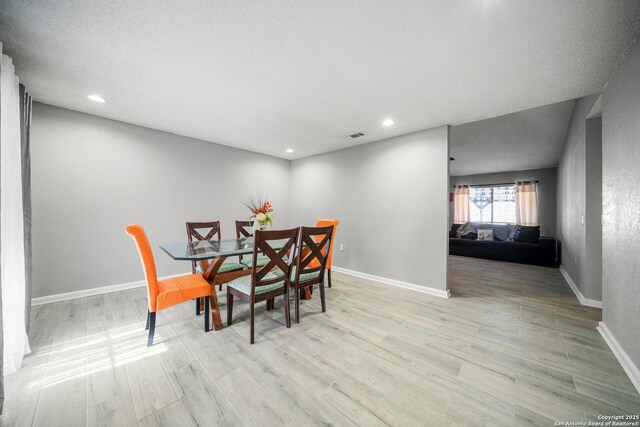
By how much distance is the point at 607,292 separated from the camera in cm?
203

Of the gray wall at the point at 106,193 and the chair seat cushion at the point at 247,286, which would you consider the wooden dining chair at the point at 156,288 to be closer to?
Result: the chair seat cushion at the point at 247,286

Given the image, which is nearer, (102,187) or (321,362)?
(321,362)

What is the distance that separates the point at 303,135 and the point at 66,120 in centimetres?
312

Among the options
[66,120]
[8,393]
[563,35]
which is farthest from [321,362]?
[66,120]

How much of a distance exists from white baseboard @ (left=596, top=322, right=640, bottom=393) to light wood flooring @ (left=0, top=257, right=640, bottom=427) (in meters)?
0.05

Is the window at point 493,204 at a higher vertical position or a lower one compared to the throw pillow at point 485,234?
higher

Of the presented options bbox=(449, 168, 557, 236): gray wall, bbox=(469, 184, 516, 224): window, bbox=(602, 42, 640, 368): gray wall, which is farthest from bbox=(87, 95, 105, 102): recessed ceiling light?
bbox=(449, 168, 557, 236): gray wall

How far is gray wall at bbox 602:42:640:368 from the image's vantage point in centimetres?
157

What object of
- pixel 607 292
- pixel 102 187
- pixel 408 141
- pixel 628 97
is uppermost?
pixel 408 141

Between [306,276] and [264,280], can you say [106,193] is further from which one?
[306,276]

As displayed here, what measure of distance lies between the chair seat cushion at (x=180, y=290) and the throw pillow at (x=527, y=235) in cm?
734

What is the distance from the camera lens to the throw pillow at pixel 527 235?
5727 mm

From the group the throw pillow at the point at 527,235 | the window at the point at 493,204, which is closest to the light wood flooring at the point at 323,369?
the throw pillow at the point at 527,235

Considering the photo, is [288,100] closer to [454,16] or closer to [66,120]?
[454,16]
